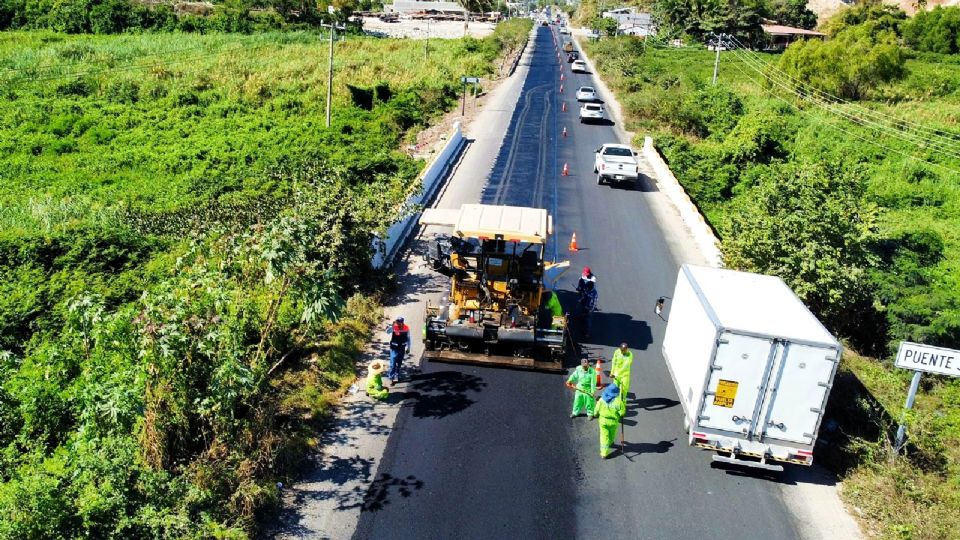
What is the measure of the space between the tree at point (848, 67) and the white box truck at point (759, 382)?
155ft

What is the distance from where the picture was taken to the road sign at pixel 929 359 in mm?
10508

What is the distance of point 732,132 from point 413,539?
108ft

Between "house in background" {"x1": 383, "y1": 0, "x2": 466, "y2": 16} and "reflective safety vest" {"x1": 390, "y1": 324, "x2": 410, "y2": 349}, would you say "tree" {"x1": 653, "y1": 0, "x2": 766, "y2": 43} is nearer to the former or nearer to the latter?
"house in background" {"x1": 383, "y1": 0, "x2": 466, "y2": 16}

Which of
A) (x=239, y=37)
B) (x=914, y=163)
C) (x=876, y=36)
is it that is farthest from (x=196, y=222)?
(x=876, y=36)

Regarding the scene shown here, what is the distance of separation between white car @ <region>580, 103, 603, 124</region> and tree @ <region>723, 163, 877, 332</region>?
23.6 m

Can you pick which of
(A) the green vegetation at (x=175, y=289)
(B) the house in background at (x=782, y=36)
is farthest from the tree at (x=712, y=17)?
(A) the green vegetation at (x=175, y=289)

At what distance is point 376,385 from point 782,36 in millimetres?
96714

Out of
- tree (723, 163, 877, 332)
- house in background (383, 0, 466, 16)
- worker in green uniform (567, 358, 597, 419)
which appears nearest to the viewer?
worker in green uniform (567, 358, 597, 419)

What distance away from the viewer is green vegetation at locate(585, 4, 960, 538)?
1187 centimetres

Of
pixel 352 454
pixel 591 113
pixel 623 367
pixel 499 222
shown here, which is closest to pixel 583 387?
pixel 623 367

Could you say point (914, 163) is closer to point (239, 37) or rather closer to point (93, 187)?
point (93, 187)

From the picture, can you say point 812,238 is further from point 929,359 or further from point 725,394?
point 725,394

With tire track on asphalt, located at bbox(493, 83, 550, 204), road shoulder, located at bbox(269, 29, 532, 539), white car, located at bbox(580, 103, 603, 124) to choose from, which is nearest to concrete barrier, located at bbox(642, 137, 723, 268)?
tire track on asphalt, located at bbox(493, 83, 550, 204)

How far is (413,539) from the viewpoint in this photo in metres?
9.75
